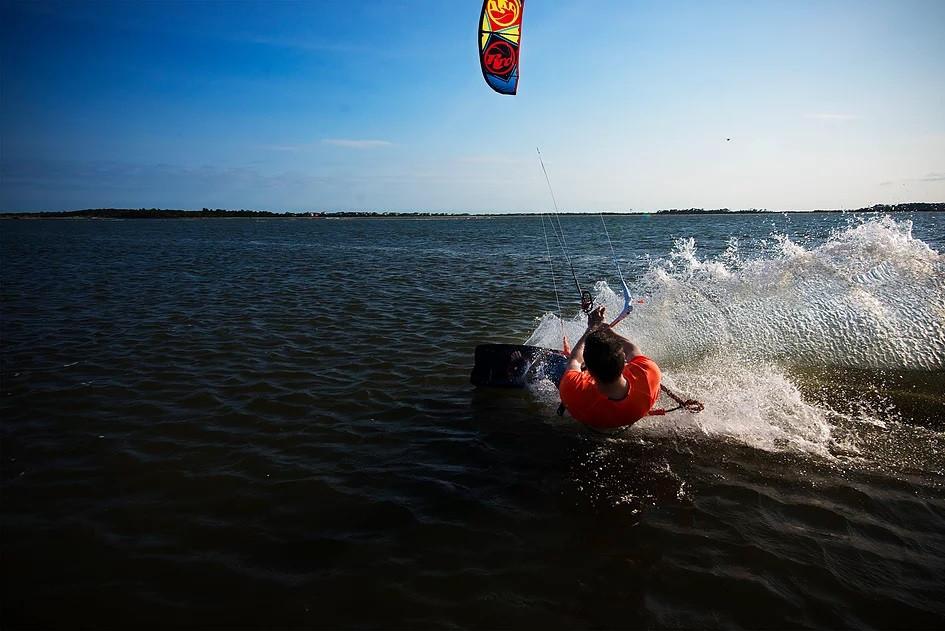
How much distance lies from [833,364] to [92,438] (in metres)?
10.7

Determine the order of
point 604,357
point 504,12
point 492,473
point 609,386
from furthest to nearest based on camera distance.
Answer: point 504,12
point 492,473
point 609,386
point 604,357

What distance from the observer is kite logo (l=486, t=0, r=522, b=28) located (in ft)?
26.5

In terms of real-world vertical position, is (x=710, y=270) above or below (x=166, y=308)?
above

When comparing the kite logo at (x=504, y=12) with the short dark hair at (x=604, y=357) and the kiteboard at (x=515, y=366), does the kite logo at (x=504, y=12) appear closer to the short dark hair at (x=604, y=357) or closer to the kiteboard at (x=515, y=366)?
the kiteboard at (x=515, y=366)

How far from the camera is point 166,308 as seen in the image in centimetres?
1348

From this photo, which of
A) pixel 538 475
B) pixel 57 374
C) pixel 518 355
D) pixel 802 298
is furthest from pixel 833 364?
pixel 57 374

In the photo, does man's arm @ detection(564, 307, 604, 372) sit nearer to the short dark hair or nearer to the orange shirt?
the orange shirt

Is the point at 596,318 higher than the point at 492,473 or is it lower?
higher

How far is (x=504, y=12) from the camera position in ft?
26.9

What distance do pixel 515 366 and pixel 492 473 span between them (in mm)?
2288

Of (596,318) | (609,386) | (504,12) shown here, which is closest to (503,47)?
(504,12)

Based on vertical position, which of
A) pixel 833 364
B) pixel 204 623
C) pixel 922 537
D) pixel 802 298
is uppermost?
pixel 802 298

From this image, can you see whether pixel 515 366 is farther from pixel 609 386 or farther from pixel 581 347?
pixel 609 386

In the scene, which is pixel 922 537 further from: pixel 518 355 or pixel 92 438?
pixel 92 438
